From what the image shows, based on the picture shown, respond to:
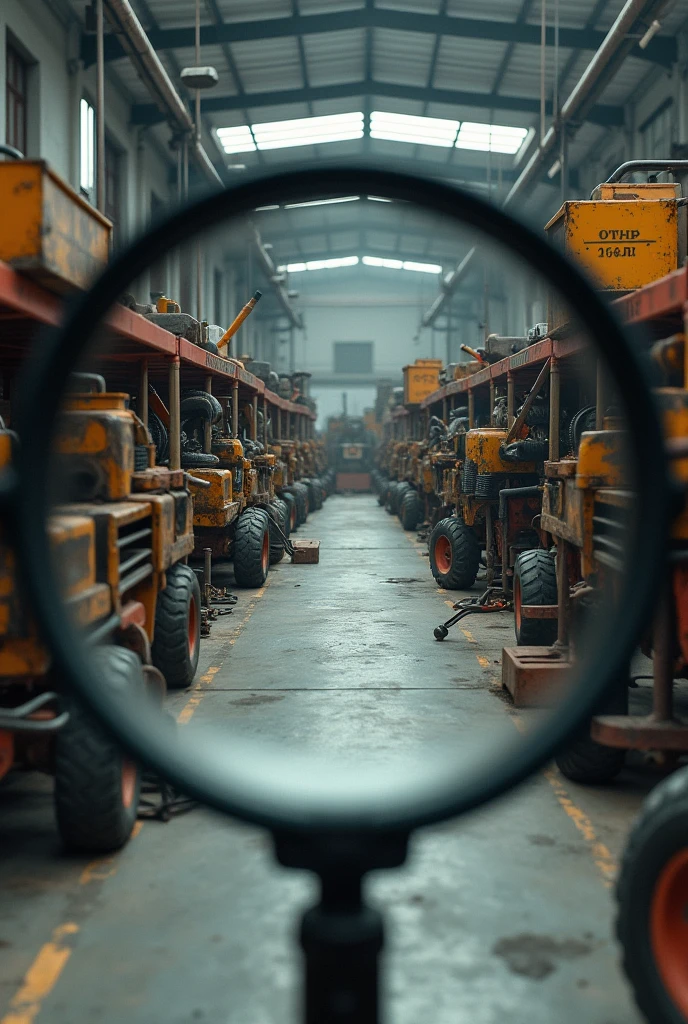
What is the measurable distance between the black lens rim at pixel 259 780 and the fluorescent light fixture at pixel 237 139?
79.6 feet

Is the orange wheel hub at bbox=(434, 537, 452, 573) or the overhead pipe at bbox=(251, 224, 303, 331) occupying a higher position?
the overhead pipe at bbox=(251, 224, 303, 331)

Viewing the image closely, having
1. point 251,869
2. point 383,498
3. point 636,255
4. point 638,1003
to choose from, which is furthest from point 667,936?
point 383,498

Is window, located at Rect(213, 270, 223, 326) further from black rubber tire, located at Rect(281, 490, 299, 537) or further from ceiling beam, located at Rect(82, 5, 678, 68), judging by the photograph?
black rubber tire, located at Rect(281, 490, 299, 537)

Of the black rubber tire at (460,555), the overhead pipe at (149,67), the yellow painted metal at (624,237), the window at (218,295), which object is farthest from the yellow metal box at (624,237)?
the window at (218,295)

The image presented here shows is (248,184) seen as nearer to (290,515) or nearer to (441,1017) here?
(441,1017)

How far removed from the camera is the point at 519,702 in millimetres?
6230

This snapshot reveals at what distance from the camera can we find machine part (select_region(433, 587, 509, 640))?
27.9 feet

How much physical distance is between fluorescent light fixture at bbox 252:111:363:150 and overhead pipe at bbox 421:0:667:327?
19.3 ft

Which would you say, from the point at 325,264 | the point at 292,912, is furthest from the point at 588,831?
the point at 325,264

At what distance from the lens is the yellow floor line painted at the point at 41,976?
2.95m

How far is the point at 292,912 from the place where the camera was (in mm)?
3598

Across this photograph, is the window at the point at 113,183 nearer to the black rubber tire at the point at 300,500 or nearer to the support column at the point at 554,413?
the black rubber tire at the point at 300,500

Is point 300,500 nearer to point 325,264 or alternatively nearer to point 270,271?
point 270,271

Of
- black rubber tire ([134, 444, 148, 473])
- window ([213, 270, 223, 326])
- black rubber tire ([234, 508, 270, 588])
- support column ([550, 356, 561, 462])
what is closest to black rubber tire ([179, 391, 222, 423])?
black rubber tire ([234, 508, 270, 588])
